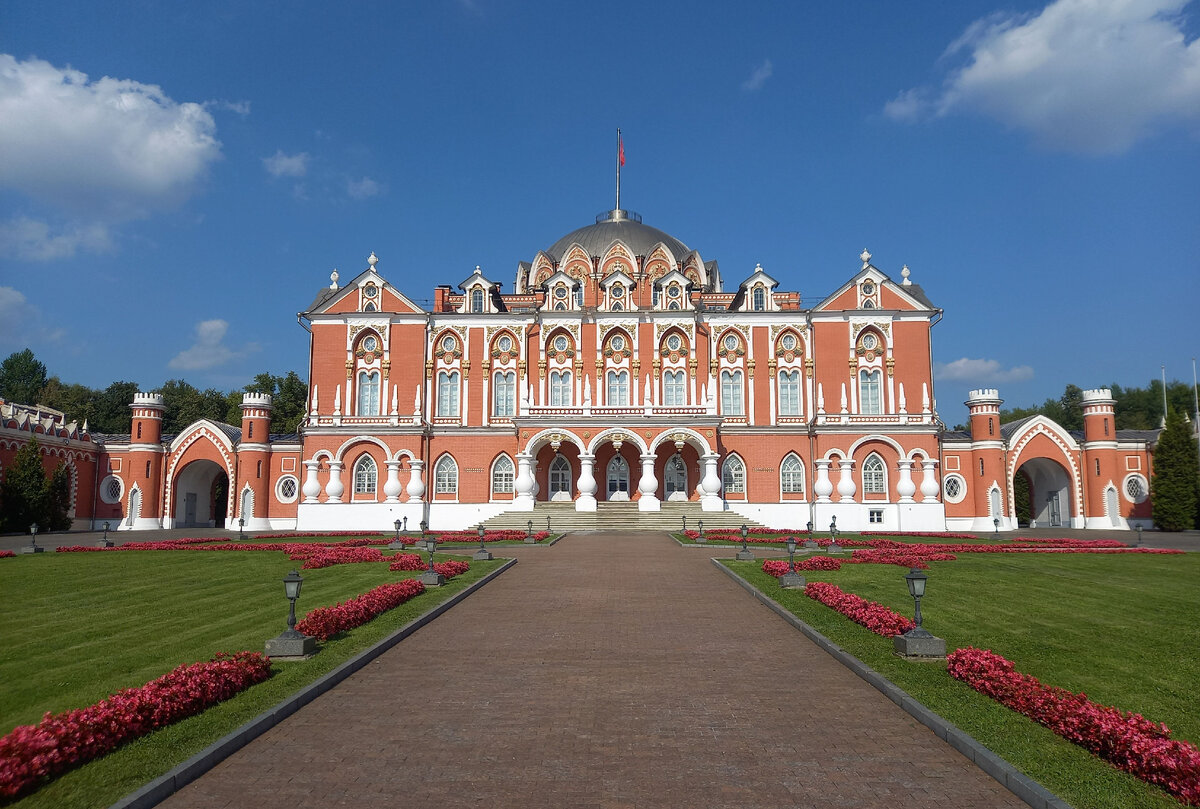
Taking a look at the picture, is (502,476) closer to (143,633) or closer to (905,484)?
(905,484)

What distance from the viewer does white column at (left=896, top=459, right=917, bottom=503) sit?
41625mm

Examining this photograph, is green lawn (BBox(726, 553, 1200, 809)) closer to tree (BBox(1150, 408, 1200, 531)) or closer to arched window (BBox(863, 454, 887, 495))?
arched window (BBox(863, 454, 887, 495))

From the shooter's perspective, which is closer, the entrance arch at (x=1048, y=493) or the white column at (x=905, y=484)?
the white column at (x=905, y=484)

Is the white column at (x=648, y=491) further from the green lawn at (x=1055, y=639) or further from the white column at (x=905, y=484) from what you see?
the green lawn at (x=1055, y=639)

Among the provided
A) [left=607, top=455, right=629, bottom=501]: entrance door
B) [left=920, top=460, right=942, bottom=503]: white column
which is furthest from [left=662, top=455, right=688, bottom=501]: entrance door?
[left=920, top=460, right=942, bottom=503]: white column

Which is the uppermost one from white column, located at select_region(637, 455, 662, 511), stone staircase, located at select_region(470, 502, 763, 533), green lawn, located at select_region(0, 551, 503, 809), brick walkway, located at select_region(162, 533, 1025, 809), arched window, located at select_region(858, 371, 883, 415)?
arched window, located at select_region(858, 371, 883, 415)

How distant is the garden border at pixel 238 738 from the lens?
6141 millimetres

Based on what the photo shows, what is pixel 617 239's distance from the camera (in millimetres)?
51812

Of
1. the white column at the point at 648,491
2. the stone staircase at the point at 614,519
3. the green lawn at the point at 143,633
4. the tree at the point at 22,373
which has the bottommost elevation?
the green lawn at the point at 143,633

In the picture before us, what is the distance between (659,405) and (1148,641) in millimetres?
33675

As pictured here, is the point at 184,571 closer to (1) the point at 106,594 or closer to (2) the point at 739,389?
(1) the point at 106,594

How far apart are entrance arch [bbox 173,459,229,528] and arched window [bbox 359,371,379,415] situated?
1313 centimetres

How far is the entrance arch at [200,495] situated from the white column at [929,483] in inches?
1770

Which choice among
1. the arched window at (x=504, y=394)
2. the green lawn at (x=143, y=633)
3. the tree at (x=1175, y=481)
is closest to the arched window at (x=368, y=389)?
the arched window at (x=504, y=394)
